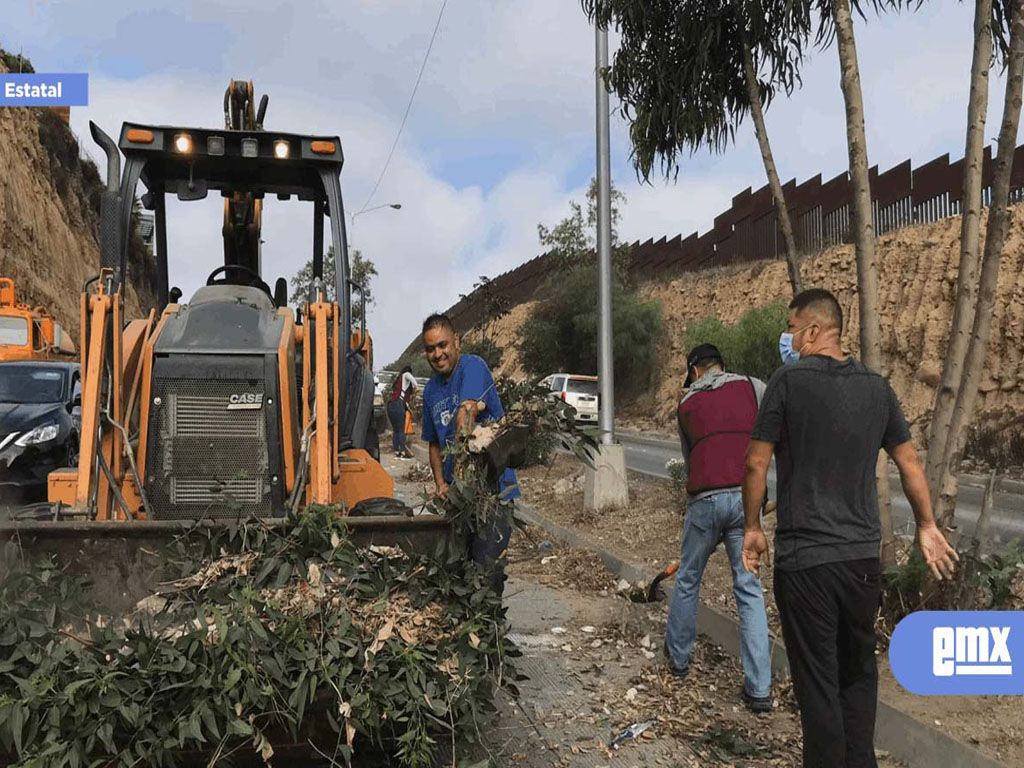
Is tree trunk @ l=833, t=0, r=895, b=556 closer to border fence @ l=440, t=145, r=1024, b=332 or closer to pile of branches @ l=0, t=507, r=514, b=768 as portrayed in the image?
pile of branches @ l=0, t=507, r=514, b=768

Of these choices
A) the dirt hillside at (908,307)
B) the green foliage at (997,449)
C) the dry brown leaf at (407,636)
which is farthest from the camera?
the dirt hillside at (908,307)

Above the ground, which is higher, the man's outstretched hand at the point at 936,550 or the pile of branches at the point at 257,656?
the man's outstretched hand at the point at 936,550

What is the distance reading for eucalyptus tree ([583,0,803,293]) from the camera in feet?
28.7

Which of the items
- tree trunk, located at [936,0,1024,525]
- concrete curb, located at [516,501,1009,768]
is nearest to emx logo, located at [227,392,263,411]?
concrete curb, located at [516,501,1009,768]

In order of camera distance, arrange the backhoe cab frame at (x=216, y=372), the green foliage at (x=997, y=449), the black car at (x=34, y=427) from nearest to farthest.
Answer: the backhoe cab frame at (x=216, y=372), the black car at (x=34, y=427), the green foliage at (x=997, y=449)

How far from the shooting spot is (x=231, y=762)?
12.2 feet

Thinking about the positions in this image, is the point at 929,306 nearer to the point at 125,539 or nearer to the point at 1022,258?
the point at 1022,258

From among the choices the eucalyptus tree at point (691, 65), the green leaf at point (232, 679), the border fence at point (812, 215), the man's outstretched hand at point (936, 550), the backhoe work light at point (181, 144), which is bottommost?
the green leaf at point (232, 679)

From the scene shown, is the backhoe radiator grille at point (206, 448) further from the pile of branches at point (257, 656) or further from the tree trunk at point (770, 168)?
the tree trunk at point (770, 168)

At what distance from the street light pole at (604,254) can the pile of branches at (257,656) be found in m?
7.70

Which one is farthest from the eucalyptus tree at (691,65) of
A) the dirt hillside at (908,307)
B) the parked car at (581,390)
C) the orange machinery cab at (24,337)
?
the parked car at (581,390)

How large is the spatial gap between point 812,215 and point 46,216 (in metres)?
26.9

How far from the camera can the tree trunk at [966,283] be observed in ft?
18.9

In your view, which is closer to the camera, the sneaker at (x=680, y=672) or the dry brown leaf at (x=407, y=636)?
the dry brown leaf at (x=407, y=636)
